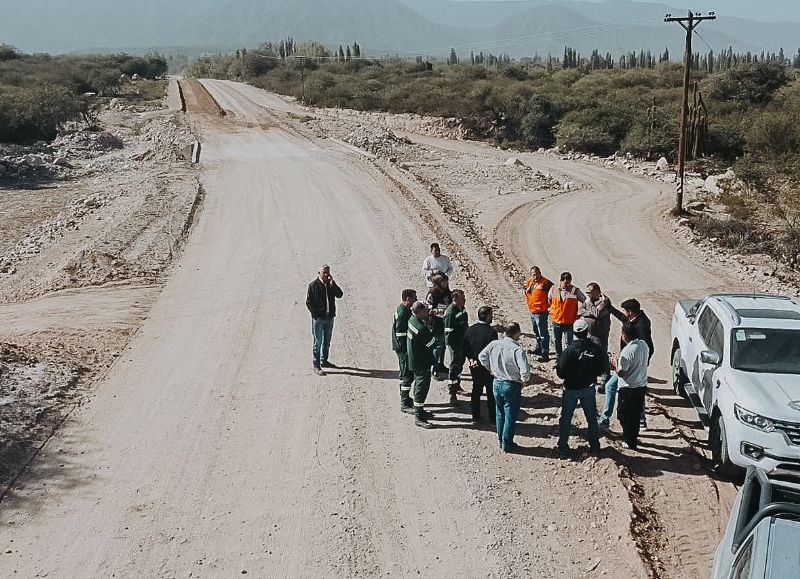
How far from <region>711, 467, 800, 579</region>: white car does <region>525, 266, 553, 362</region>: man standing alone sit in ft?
18.9

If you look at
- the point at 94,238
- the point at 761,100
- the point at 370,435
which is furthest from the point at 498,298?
the point at 761,100

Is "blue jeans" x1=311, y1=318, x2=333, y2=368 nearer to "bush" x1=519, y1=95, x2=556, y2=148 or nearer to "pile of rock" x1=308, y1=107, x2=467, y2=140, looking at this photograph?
"bush" x1=519, y1=95, x2=556, y2=148

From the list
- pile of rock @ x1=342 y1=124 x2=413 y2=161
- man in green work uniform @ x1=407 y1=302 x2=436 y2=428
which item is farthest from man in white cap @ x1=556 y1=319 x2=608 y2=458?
pile of rock @ x1=342 y1=124 x2=413 y2=161

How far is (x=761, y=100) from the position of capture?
42094mm

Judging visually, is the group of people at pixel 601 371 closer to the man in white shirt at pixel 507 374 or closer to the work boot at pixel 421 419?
the man in white shirt at pixel 507 374

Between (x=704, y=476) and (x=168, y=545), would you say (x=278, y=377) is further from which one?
(x=704, y=476)

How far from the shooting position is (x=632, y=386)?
8836mm

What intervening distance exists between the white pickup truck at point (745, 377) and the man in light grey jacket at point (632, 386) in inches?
28.7

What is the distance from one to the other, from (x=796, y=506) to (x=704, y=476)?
11.4 ft

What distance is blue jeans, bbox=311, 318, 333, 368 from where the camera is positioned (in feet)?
38.1

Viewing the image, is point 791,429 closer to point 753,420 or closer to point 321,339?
point 753,420

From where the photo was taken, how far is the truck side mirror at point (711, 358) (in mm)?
8648

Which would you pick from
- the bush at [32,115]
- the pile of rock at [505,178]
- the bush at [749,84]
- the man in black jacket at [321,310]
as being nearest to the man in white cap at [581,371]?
the man in black jacket at [321,310]

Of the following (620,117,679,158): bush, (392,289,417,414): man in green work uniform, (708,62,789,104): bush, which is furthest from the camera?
(708,62,789,104): bush
